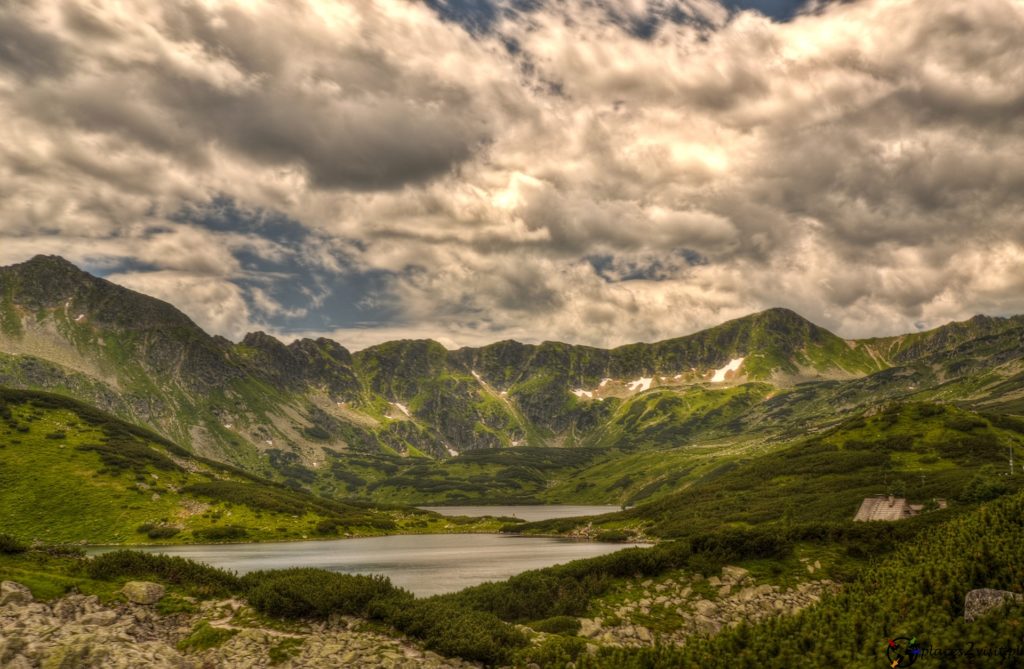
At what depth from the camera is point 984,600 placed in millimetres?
18297

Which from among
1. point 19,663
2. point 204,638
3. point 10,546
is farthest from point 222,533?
point 19,663

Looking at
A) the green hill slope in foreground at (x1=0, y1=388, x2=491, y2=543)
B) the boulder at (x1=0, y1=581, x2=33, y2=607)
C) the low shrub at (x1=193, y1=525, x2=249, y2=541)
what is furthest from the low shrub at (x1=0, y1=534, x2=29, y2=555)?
the low shrub at (x1=193, y1=525, x2=249, y2=541)

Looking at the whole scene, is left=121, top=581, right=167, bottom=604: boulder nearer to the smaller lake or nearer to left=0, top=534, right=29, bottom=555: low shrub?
left=0, top=534, right=29, bottom=555: low shrub

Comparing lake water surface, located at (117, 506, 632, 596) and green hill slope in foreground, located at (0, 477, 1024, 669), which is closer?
green hill slope in foreground, located at (0, 477, 1024, 669)

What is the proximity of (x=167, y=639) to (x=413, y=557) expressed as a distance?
99.1 metres

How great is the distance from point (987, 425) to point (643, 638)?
176 m

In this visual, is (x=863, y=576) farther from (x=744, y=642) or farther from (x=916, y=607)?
(x=744, y=642)

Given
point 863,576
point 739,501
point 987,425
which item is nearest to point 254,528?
point 739,501

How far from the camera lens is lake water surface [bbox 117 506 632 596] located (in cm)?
9269

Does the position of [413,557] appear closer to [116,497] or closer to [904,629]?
[116,497]

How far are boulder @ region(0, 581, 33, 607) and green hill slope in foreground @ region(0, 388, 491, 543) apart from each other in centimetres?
11804

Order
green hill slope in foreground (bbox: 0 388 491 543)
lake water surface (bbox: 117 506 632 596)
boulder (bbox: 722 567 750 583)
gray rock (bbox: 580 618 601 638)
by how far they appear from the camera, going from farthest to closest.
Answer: green hill slope in foreground (bbox: 0 388 491 543) < lake water surface (bbox: 117 506 632 596) < boulder (bbox: 722 567 750 583) < gray rock (bbox: 580 618 601 638)

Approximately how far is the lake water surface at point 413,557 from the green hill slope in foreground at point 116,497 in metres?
11.6

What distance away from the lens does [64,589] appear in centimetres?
3195
